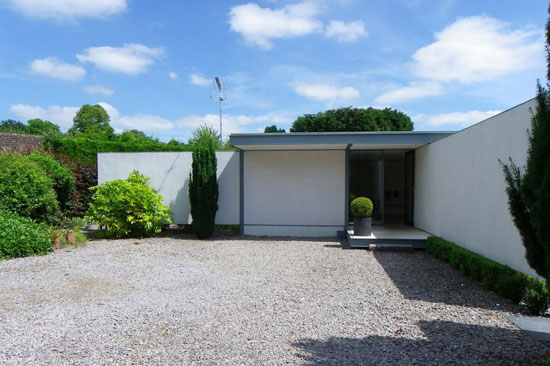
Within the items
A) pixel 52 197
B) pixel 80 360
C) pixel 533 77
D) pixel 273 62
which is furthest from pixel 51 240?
pixel 533 77

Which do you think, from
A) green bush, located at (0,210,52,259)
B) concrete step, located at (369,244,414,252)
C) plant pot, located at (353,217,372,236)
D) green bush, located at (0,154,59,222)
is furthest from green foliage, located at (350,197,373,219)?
green bush, located at (0,154,59,222)

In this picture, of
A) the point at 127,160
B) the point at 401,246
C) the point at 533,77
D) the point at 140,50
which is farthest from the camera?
the point at 140,50

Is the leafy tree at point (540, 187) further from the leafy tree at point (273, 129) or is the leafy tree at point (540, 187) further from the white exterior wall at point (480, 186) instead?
the leafy tree at point (273, 129)

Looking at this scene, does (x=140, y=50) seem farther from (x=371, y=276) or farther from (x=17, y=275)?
(x=371, y=276)

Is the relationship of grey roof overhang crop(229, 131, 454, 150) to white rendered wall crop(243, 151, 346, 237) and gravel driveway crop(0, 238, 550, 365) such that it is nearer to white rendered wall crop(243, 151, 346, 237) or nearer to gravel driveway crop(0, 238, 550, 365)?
white rendered wall crop(243, 151, 346, 237)

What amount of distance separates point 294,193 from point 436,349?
23.4 ft

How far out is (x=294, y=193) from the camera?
32.7ft

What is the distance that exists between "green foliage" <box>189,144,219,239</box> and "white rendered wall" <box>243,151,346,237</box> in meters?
1.01

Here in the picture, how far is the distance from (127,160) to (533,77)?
34.2 feet

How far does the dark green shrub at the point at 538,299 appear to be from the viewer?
3.77m

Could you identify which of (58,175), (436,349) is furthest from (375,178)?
(58,175)

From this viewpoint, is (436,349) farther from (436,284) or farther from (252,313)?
(436,284)

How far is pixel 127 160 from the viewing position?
10.6 m

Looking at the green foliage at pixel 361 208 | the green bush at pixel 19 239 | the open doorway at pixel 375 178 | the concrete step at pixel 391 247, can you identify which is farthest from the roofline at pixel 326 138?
the green bush at pixel 19 239
